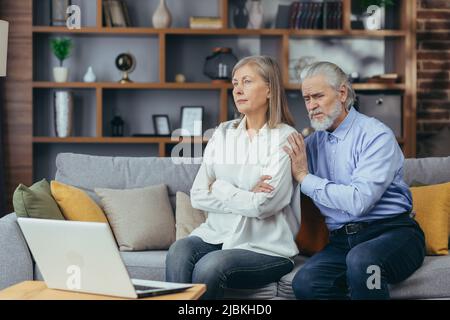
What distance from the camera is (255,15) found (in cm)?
537

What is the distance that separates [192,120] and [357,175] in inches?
109

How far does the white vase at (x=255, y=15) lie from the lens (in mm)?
5363

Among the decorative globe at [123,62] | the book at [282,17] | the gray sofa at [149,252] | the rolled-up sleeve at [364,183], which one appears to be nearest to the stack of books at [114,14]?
the decorative globe at [123,62]

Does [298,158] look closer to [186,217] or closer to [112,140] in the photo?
[186,217]

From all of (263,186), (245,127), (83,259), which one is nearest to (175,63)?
(245,127)

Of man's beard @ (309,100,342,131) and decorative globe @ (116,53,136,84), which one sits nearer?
man's beard @ (309,100,342,131)

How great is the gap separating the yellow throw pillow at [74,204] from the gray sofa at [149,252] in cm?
18

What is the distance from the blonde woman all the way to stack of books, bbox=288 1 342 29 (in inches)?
99.1

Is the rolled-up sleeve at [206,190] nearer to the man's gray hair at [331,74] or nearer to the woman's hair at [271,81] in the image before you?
the woman's hair at [271,81]

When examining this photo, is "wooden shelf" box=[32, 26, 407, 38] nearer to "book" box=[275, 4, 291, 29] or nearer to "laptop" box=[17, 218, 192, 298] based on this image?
"book" box=[275, 4, 291, 29]

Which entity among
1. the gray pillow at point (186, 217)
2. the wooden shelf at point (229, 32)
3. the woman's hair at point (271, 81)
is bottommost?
the gray pillow at point (186, 217)

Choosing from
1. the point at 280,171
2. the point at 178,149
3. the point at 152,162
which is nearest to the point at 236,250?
the point at 280,171

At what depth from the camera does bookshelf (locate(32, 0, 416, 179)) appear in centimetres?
535

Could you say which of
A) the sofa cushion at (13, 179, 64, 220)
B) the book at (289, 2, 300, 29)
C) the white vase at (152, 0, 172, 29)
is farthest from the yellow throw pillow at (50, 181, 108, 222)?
the book at (289, 2, 300, 29)
